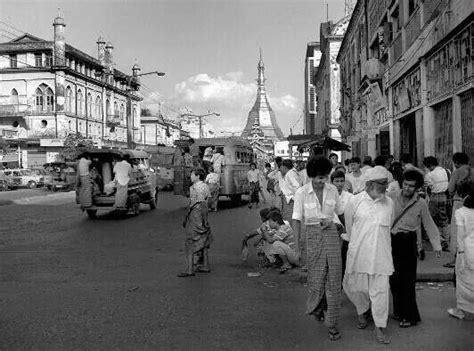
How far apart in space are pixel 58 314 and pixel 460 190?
5481 mm

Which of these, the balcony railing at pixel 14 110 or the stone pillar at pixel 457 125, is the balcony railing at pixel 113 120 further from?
the stone pillar at pixel 457 125

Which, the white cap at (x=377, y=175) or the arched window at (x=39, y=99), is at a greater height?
the arched window at (x=39, y=99)

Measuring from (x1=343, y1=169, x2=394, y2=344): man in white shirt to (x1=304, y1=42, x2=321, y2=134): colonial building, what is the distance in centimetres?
7220

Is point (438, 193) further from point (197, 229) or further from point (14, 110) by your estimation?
point (14, 110)

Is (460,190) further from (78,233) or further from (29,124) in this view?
(29,124)

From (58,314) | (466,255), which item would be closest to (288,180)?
(466,255)

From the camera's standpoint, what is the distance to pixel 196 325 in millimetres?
5441

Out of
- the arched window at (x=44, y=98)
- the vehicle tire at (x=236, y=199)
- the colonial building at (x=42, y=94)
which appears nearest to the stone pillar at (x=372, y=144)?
the vehicle tire at (x=236, y=199)

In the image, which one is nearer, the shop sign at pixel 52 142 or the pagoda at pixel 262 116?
the shop sign at pixel 52 142

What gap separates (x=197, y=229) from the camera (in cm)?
827

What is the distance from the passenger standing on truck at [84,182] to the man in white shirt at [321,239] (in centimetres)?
1164

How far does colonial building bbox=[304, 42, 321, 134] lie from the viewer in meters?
79.6

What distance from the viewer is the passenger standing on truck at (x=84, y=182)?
1577cm

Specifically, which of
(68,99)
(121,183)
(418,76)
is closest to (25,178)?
(68,99)
